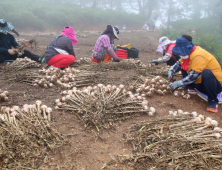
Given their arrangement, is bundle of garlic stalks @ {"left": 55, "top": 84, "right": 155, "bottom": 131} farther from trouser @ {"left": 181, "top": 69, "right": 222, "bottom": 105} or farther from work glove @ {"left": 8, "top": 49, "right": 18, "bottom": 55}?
work glove @ {"left": 8, "top": 49, "right": 18, "bottom": 55}

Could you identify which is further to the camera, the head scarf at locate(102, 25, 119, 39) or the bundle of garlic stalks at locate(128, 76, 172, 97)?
the head scarf at locate(102, 25, 119, 39)

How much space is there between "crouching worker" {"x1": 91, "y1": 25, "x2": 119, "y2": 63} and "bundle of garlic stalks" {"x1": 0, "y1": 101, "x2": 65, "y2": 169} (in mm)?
2979

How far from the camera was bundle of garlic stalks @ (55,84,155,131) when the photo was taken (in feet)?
7.73

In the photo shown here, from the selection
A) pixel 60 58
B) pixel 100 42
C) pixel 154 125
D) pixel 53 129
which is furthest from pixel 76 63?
pixel 154 125

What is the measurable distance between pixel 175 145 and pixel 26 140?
172cm

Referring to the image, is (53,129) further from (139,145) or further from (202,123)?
(202,123)

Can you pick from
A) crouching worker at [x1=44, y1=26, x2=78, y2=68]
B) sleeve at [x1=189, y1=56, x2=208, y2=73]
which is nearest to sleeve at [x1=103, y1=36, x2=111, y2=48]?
crouching worker at [x1=44, y1=26, x2=78, y2=68]

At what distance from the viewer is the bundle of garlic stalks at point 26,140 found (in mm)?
1603

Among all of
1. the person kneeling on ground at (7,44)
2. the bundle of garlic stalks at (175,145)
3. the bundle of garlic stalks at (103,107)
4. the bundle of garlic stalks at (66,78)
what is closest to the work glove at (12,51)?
the person kneeling on ground at (7,44)

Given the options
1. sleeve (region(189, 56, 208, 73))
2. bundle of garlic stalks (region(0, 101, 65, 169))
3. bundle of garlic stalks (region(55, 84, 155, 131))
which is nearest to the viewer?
bundle of garlic stalks (region(0, 101, 65, 169))

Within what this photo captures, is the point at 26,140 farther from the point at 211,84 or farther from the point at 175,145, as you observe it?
the point at 211,84

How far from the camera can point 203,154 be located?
1723mm

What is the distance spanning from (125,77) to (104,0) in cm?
4407

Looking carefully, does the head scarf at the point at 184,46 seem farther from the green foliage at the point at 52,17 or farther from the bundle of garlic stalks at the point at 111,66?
the green foliage at the point at 52,17
